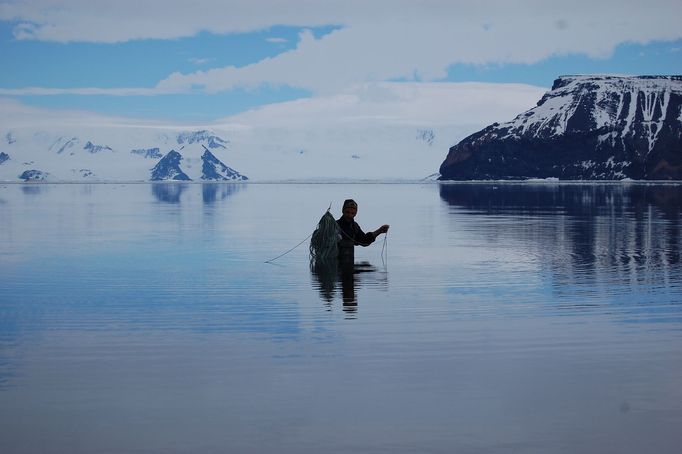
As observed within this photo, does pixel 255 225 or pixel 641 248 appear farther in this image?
pixel 255 225

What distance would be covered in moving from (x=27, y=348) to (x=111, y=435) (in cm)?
560

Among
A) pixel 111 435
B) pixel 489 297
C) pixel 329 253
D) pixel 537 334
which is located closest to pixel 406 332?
pixel 537 334

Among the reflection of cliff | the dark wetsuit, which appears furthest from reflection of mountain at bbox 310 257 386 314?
the reflection of cliff

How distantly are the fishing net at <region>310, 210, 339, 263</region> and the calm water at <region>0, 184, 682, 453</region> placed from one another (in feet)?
3.80

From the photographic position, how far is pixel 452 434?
33.3 feet

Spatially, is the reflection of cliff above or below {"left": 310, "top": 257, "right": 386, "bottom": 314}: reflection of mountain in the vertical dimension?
below

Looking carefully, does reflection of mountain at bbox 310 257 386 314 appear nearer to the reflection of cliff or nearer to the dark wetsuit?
the dark wetsuit

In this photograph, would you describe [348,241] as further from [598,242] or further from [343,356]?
[343,356]

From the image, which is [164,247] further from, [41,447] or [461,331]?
[41,447]

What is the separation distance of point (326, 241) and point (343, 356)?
15265mm

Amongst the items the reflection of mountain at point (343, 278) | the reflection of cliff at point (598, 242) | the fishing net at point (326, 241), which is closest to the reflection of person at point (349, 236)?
the fishing net at point (326, 241)

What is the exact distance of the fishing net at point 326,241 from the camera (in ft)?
95.9

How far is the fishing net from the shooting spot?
95.9ft

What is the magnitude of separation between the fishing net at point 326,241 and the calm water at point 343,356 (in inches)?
45.6
